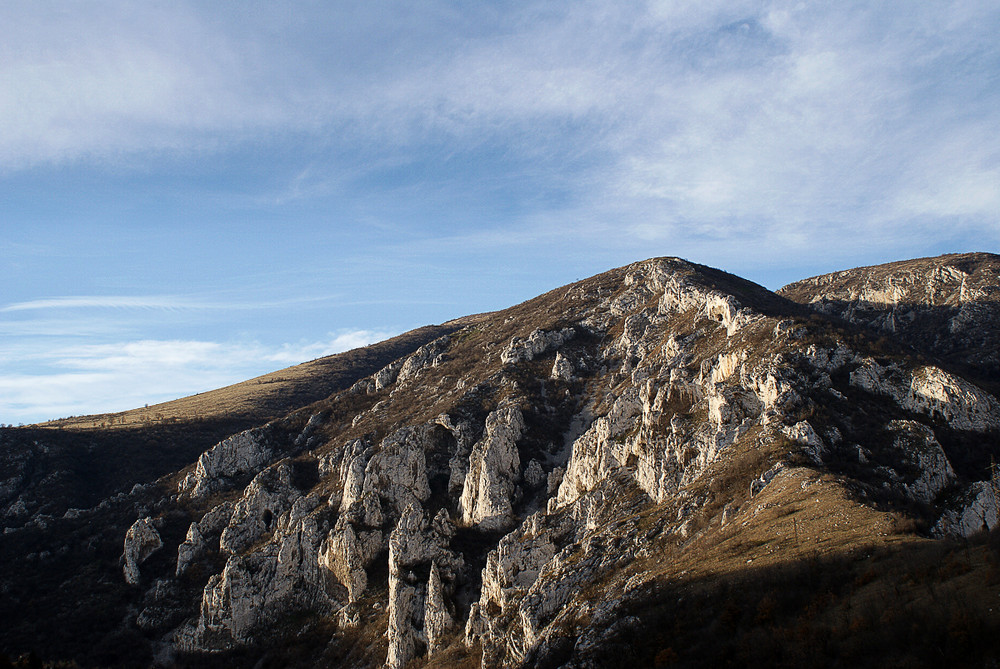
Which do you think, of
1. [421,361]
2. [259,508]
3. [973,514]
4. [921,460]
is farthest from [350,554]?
[421,361]

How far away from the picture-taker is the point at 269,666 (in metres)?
75.6

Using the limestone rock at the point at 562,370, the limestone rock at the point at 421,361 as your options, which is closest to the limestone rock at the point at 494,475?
the limestone rock at the point at 562,370

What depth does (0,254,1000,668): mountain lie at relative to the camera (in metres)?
29.3

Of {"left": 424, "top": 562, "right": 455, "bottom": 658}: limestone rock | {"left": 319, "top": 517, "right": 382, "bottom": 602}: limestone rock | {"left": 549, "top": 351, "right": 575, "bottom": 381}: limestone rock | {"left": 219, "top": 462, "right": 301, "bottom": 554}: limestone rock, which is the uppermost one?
{"left": 549, "top": 351, "right": 575, "bottom": 381}: limestone rock

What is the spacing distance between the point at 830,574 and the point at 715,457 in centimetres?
3397

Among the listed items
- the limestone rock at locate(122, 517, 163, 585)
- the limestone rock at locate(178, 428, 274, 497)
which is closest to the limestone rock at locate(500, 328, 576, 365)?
the limestone rock at locate(178, 428, 274, 497)

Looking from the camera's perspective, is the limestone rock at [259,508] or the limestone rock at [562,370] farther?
the limestone rock at [562,370]

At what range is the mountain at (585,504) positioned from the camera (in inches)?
1154

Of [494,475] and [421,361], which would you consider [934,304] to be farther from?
[421,361]

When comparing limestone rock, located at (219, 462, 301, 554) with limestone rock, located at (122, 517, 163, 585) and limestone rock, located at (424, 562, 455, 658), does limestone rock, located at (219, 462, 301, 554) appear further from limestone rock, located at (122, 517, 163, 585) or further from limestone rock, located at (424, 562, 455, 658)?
limestone rock, located at (424, 562, 455, 658)

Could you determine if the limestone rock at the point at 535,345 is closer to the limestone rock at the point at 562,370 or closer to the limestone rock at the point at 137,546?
the limestone rock at the point at 562,370

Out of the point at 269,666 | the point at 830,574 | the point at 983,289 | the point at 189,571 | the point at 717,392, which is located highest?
the point at 983,289

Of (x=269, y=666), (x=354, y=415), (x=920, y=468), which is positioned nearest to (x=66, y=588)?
(x=269, y=666)

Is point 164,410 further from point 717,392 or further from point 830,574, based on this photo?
point 830,574
